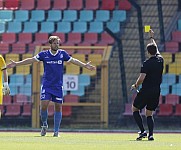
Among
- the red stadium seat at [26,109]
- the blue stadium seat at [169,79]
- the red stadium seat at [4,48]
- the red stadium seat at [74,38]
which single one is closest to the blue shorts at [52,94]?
the red stadium seat at [26,109]

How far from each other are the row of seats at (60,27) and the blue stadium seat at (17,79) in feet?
6.30

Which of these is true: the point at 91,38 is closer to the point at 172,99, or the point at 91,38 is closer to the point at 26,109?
the point at 26,109

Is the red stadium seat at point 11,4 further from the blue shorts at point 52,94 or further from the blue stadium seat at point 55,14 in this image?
the blue shorts at point 52,94

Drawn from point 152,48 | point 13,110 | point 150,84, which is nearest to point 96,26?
point 13,110

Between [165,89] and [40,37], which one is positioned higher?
[40,37]

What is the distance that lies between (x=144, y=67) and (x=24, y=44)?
10401 millimetres

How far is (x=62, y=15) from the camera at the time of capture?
27297 mm

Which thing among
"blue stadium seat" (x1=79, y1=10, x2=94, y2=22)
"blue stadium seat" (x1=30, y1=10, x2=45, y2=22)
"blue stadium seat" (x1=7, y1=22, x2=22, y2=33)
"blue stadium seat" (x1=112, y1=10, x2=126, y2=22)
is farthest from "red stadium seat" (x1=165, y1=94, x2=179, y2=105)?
"blue stadium seat" (x1=7, y1=22, x2=22, y2=33)

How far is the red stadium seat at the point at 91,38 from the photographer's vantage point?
26.4 m

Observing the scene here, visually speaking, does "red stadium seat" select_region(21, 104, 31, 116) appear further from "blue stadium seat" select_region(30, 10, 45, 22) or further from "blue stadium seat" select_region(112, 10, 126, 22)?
"blue stadium seat" select_region(112, 10, 126, 22)

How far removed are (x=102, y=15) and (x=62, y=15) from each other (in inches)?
53.6

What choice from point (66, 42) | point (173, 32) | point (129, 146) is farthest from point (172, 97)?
point (129, 146)

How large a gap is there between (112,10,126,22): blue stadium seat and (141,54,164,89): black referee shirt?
34.7 feet

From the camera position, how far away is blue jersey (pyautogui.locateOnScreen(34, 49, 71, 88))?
58.1 ft
